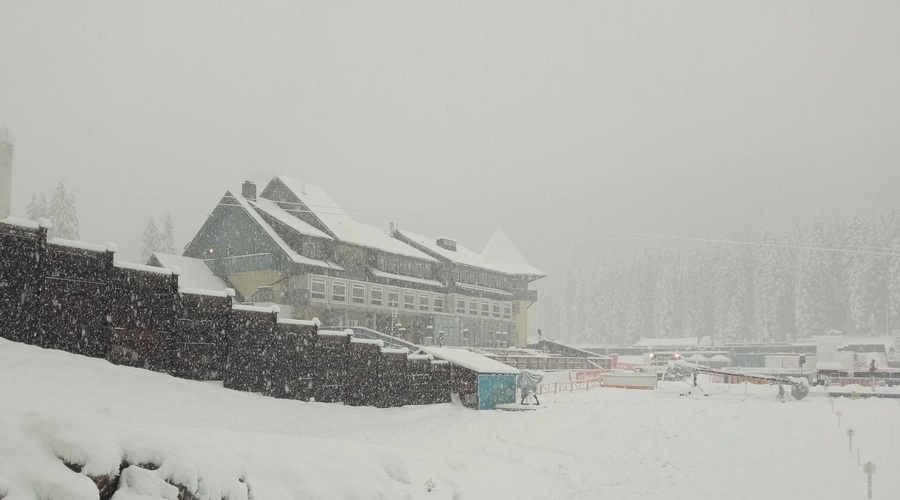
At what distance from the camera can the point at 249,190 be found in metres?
51.4

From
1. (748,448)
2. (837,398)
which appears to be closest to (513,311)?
(837,398)

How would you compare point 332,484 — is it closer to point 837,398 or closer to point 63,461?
point 63,461

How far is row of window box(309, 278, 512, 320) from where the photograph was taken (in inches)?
1945

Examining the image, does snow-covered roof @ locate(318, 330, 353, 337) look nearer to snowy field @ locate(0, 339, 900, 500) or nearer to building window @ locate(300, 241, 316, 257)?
snowy field @ locate(0, 339, 900, 500)

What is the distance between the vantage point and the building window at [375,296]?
175ft

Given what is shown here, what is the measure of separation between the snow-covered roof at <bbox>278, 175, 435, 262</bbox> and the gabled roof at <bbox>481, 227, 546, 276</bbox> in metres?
15.4

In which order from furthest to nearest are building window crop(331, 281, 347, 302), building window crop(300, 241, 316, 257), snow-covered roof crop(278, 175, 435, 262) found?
snow-covered roof crop(278, 175, 435, 262) < building window crop(331, 281, 347, 302) < building window crop(300, 241, 316, 257)

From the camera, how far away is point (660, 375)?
53469 millimetres

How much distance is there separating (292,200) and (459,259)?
1837 cm

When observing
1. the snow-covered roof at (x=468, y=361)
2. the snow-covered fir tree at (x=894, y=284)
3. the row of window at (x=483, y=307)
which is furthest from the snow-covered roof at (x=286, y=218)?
the snow-covered fir tree at (x=894, y=284)

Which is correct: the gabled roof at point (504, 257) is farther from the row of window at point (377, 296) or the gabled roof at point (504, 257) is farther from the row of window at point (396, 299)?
the row of window at point (377, 296)

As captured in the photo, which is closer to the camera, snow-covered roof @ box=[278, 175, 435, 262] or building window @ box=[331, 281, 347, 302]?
building window @ box=[331, 281, 347, 302]

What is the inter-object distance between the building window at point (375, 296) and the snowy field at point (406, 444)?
25.7m

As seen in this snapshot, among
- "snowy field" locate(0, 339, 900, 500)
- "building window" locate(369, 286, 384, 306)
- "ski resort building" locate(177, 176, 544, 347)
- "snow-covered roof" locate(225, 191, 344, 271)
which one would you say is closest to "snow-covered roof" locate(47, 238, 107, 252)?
"snowy field" locate(0, 339, 900, 500)
